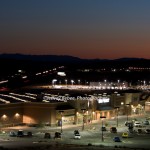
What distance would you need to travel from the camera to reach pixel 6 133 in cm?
3553

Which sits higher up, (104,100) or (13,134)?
(104,100)

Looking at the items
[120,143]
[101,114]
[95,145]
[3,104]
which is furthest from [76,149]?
[101,114]

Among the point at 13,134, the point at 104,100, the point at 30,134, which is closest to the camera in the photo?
the point at 13,134

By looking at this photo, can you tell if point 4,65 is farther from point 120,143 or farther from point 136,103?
point 120,143

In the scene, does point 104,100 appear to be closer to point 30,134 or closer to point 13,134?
point 30,134

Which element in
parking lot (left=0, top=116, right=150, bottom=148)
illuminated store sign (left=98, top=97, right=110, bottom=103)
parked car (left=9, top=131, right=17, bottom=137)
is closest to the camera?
parking lot (left=0, top=116, right=150, bottom=148)

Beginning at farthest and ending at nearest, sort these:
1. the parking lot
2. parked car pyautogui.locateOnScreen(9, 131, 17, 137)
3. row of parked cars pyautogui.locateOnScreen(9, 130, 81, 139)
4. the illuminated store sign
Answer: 1. the illuminated store sign
2. parked car pyautogui.locateOnScreen(9, 131, 17, 137)
3. row of parked cars pyautogui.locateOnScreen(9, 130, 81, 139)
4. the parking lot

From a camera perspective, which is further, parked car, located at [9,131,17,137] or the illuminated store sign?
the illuminated store sign

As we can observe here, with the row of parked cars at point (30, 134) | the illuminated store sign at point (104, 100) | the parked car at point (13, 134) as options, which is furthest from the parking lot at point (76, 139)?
the illuminated store sign at point (104, 100)

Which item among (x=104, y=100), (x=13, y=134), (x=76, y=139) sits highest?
(x=104, y=100)

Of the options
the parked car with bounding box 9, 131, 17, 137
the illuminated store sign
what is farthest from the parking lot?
the illuminated store sign

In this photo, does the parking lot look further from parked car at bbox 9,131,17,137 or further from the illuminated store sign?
the illuminated store sign

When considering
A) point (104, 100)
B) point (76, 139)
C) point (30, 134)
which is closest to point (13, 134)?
point (30, 134)

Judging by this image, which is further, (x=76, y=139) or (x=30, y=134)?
(x=30, y=134)
